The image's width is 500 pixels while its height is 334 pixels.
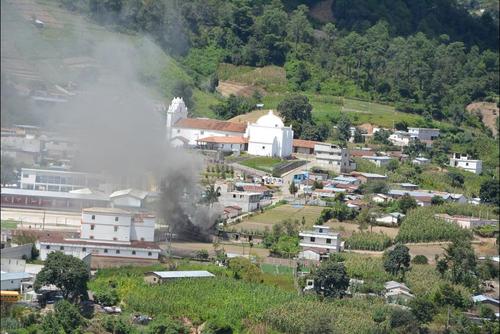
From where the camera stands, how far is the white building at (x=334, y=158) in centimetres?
2594

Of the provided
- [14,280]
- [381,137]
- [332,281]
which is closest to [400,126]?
[381,137]

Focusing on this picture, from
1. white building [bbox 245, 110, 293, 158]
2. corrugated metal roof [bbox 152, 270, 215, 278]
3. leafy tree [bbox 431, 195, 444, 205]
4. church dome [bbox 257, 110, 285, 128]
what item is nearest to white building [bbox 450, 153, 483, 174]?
white building [bbox 245, 110, 293, 158]

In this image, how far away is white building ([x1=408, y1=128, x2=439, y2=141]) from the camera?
29188 mm

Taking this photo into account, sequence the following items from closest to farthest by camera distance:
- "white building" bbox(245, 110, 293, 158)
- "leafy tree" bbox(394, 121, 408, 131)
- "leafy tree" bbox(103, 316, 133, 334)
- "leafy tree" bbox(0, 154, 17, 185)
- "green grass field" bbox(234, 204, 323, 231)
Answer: "leafy tree" bbox(103, 316, 133, 334) < "leafy tree" bbox(0, 154, 17, 185) < "green grass field" bbox(234, 204, 323, 231) < "white building" bbox(245, 110, 293, 158) < "leafy tree" bbox(394, 121, 408, 131)

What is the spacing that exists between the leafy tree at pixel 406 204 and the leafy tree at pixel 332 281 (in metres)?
4.80

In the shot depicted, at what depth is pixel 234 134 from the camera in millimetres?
26578

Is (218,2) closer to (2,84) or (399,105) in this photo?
(399,105)

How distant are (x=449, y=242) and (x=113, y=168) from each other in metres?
4.89

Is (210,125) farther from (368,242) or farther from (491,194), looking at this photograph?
(368,242)

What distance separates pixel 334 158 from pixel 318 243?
5.61 m

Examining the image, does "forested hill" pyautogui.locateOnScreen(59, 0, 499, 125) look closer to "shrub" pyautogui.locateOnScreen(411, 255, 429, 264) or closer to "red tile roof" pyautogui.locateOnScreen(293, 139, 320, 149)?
"red tile roof" pyautogui.locateOnScreen(293, 139, 320, 149)

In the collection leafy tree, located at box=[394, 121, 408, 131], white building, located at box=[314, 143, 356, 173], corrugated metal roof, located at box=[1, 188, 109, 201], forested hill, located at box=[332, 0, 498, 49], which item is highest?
forested hill, located at box=[332, 0, 498, 49]

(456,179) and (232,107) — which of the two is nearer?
(456,179)

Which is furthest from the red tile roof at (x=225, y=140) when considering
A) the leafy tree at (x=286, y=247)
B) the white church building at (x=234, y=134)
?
the leafy tree at (x=286, y=247)
